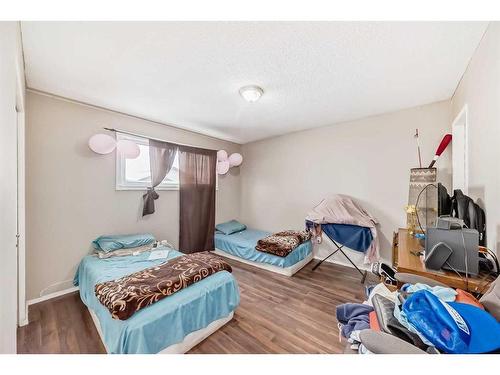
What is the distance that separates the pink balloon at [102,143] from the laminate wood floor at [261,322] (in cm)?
181

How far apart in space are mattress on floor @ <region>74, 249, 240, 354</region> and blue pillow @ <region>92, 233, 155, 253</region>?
195 millimetres

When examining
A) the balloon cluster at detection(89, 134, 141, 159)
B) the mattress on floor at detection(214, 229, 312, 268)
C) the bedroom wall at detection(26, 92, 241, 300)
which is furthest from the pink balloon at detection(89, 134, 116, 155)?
the mattress on floor at detection(214, 229, 312, 268)

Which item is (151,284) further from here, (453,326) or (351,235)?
(351,235)

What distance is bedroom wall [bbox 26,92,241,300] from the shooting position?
216 cm

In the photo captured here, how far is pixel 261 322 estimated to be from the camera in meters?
1.88

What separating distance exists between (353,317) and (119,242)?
2.66 meters

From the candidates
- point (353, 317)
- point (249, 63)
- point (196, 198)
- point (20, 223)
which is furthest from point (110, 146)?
point (353, 317)

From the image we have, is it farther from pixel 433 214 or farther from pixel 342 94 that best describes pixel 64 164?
pixel 433 214

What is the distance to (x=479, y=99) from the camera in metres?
1.45

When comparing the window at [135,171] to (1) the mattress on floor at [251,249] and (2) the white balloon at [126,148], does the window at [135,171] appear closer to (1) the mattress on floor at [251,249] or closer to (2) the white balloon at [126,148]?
(2) the white balloon at [126,148]
